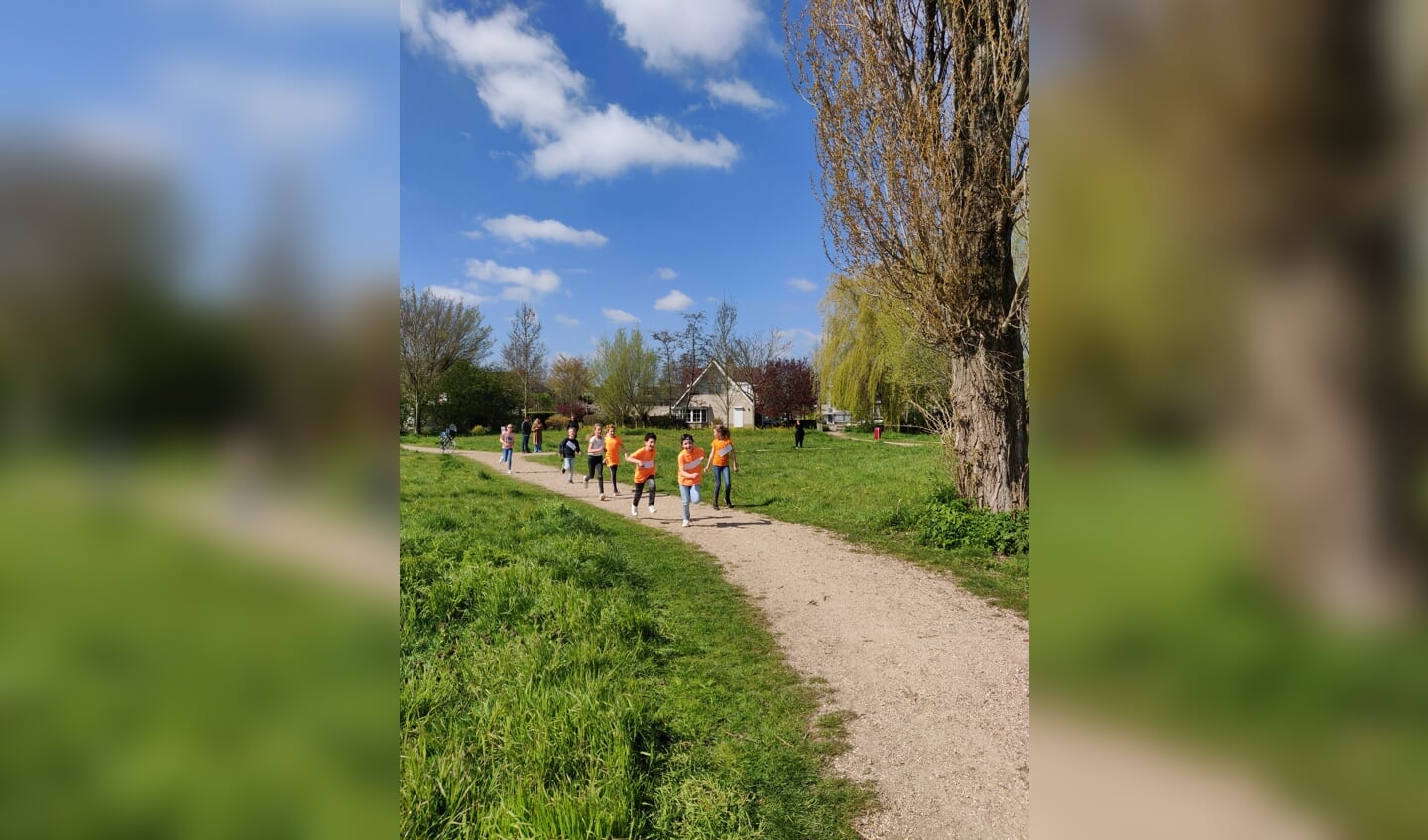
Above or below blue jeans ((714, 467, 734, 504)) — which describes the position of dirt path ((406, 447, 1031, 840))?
below

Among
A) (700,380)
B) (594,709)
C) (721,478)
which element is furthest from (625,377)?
(594,709)

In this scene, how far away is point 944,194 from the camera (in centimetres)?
915

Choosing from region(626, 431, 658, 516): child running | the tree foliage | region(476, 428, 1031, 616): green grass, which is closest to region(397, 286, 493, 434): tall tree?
region(476, 428, 1031, 616): green grass

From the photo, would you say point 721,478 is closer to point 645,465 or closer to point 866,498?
point 645,465

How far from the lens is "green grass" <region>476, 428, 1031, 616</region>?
8953 millimetres

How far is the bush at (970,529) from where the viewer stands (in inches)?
389

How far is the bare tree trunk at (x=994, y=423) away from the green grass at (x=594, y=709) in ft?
16.8

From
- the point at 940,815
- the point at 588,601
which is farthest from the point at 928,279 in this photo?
the point at 940,815
